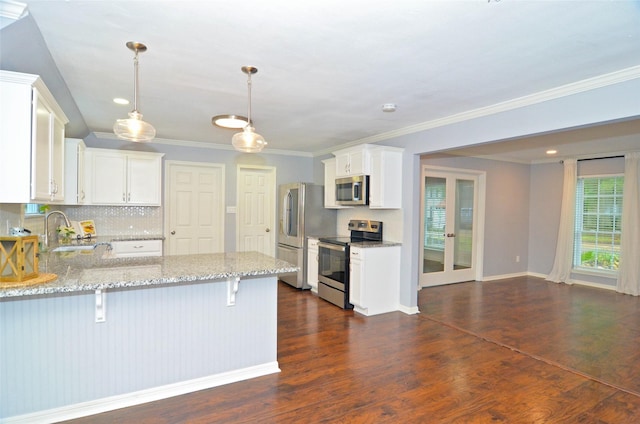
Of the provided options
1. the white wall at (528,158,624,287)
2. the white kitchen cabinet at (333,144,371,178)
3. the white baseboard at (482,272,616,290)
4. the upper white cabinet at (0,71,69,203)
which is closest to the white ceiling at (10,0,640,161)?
the upper white cabinet at (0,71,69,203)

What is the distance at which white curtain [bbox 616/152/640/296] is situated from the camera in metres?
5.50

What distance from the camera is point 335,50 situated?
90.4 inches

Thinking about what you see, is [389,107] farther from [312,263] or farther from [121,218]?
[121,218]

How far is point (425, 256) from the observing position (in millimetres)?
5973

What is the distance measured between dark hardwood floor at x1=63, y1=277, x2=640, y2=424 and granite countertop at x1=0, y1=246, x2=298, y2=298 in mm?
887

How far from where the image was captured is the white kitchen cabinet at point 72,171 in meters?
4.14

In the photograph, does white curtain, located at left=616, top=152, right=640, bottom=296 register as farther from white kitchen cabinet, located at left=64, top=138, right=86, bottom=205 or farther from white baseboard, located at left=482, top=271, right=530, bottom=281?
white kitchen cabinet, located at left=64, top=138, right=86, bottom=205

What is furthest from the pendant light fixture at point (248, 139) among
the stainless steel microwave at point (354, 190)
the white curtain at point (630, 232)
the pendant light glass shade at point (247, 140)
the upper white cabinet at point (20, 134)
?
the white curtain at point (630, 232)

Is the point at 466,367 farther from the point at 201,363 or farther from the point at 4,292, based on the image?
the point at 4,292

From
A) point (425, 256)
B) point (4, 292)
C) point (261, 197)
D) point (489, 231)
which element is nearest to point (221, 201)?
point (261, 197)

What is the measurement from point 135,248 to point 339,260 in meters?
2.77

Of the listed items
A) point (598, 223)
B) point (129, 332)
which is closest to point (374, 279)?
point (129, 332)

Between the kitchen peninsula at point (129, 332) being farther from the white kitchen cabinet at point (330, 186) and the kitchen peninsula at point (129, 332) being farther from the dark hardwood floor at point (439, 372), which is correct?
the white kitchen cabinet at point (330, 186)

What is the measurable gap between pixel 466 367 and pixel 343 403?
1.23 metres
